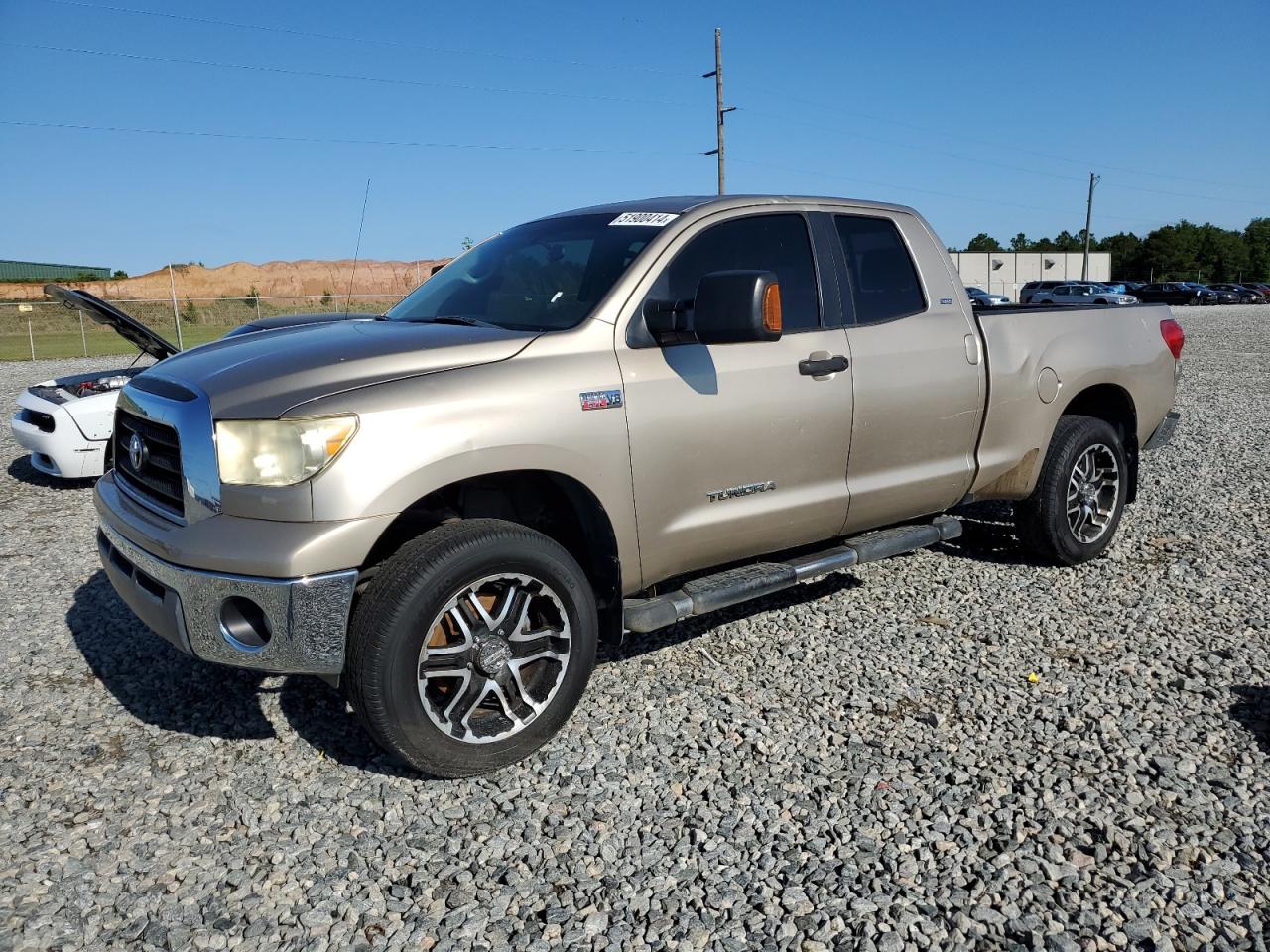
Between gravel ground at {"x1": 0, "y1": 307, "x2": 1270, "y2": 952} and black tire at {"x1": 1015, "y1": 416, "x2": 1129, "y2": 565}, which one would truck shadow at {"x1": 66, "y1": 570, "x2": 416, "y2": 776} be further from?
black tire at {"x1": 1015, "y1": 416, "x2": 1129, "y2": 565}

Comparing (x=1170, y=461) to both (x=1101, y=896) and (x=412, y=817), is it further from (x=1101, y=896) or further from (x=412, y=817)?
(x=412, y=817)

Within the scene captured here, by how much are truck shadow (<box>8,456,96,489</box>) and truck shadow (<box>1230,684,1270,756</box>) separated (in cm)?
831

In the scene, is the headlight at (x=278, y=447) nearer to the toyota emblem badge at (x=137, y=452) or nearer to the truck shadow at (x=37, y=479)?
the toyota emblem badge at (x=137, y=452)

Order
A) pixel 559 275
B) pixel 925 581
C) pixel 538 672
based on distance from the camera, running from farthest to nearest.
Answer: pixel 925 581
pixel 559 275
pixel 538 672

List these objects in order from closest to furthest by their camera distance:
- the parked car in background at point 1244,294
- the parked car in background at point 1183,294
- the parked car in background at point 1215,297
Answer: the parked car in background at point 1183,294 < the parked car in background at point 1215,297 < the parked car in background at point 1244,294

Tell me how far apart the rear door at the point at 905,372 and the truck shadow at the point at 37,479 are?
22.5 ft

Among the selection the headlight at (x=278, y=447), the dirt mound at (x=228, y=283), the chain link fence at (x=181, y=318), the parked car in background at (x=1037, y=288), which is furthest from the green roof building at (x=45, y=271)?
the headlight at (x=278, y=447)

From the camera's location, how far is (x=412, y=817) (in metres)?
3.06

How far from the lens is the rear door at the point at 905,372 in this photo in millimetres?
4270

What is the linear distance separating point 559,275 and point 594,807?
2.07 m

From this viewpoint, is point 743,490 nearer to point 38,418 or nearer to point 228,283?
point 38,418

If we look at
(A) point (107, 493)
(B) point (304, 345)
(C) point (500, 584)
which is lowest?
(C) point (500, 584)

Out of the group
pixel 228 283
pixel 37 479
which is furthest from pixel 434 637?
pixel 228 283

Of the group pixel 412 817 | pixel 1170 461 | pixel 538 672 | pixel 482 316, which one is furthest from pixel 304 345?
pixel 1170 461
